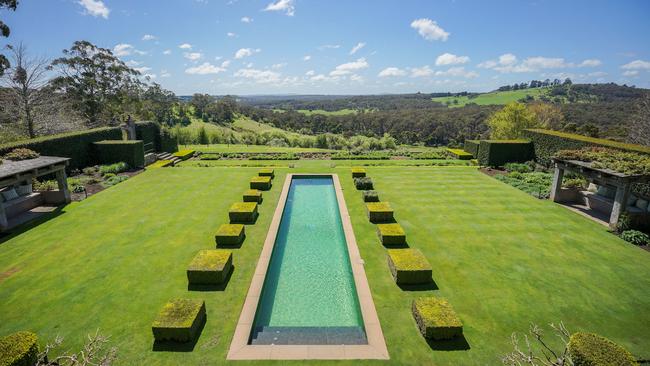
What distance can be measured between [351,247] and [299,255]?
2480 millimetres

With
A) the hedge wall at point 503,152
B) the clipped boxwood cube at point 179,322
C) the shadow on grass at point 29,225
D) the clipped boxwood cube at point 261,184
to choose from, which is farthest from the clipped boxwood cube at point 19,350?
the hedge wall at point 503,152

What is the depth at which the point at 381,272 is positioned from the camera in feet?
43.0

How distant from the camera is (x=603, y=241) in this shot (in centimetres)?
1631

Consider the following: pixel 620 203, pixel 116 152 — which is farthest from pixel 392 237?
pixel 116 152

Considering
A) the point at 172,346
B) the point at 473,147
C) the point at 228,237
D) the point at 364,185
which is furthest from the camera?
the point at 473,147

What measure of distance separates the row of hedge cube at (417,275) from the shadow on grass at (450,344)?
0.13 m

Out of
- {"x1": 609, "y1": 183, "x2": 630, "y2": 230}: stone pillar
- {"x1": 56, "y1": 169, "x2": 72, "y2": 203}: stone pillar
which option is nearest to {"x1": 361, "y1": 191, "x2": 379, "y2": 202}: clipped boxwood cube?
{"x1": 609, "y1": 183, "x2": 630, "y2": 230}: stone pillar

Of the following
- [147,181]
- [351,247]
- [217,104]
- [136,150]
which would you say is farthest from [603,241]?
[217,104]

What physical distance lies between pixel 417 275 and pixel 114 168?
1125 inches

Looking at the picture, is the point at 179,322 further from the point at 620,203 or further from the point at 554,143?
the point at 554,143

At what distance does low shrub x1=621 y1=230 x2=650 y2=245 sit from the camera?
1600 centimetres

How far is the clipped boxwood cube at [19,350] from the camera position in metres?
7.30

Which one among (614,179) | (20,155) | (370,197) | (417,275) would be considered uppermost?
(20,155)

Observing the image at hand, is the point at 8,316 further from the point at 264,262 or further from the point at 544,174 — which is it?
the point at 544,174
